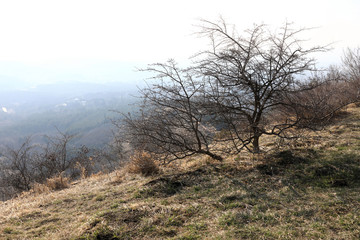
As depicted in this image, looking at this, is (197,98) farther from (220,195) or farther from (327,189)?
(327,189)

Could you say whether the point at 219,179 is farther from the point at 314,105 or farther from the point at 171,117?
the point at 314,105

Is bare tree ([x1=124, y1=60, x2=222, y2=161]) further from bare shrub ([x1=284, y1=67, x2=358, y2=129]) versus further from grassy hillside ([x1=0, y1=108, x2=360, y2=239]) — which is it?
bare shrub ([x1=284, y1=67, x2=358, y2=129])

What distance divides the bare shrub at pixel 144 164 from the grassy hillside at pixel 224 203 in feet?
0.86

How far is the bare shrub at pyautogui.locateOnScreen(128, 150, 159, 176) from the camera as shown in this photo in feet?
22.4

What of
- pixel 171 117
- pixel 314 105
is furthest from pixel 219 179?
pixel 314 105

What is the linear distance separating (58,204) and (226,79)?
4.72m

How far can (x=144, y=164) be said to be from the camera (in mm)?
6867

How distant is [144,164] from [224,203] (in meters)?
3.07

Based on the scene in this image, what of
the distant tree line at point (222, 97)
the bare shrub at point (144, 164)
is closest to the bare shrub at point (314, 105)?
the distant tree line at point (222, 97)

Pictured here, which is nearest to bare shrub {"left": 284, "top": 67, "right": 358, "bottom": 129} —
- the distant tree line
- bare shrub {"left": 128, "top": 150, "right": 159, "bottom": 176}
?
the distant tree line

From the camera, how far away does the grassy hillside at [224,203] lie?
11.4ft

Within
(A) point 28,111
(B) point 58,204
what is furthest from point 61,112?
(B) point 58,204

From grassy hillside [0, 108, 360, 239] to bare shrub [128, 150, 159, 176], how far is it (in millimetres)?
262

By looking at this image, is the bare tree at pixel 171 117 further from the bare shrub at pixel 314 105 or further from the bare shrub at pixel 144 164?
the bare shrub at pixel 314 105
